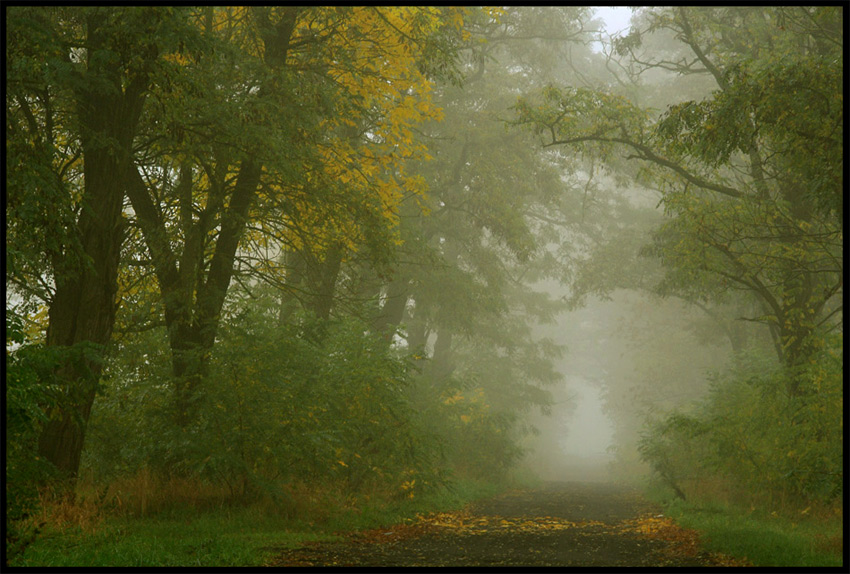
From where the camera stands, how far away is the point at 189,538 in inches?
319

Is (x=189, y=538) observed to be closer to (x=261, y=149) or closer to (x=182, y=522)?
(x=182, y=522)

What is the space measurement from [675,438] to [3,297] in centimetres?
1753

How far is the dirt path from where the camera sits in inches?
317

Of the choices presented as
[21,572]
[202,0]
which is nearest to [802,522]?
[21,572]

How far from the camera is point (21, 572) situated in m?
6.18

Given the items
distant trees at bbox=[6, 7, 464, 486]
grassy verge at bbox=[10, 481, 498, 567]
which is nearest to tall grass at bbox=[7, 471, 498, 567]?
grassy verge at bbox=[10, 481, 498, 567]

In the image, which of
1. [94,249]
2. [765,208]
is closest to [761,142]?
[765,208]

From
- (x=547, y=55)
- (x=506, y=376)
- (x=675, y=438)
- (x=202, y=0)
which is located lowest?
(x=675, y=438)

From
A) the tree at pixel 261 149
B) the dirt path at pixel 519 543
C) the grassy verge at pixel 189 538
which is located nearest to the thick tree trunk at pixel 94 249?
the tree at pixel 261 149

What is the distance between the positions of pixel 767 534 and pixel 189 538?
23.6 feet

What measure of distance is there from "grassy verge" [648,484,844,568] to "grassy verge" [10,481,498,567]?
4.92m

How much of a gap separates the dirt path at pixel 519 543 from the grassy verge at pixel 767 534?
317mm

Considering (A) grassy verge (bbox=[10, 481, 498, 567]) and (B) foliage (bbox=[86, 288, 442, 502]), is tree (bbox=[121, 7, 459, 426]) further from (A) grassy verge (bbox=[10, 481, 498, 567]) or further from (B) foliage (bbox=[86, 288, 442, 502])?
(A) grassy verge (bbox=[10, 481, 498, 567])

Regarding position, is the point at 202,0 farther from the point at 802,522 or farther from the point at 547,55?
the point at 547,55
